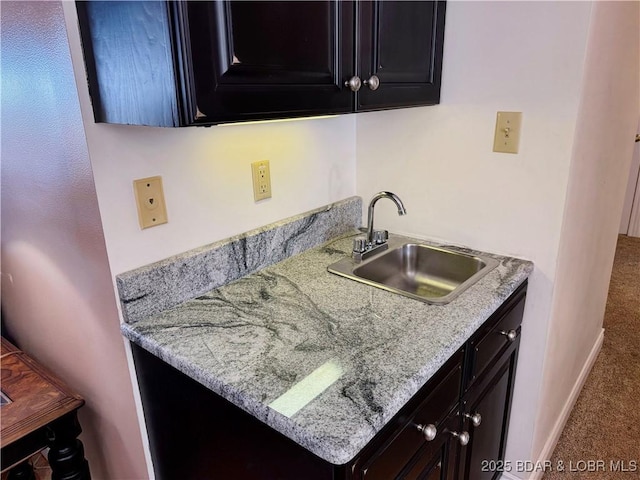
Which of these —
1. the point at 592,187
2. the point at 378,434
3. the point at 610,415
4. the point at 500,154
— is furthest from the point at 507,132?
the point at 610,415

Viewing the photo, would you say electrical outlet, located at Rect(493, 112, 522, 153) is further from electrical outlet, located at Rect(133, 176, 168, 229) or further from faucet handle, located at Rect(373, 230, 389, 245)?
electrical outlet, located at Rect(133, 176, 168, 229)

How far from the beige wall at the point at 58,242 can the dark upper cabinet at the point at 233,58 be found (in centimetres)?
14

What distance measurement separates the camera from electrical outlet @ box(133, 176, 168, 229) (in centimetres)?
104

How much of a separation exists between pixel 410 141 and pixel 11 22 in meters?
1.14

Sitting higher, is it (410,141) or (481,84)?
(481,84)

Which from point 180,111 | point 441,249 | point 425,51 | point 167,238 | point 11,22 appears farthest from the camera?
point 441,249

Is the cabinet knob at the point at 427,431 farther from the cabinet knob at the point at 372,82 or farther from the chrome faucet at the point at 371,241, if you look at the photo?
the cabinet knob at the point at 372,82

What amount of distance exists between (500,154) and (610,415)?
1.42 meters

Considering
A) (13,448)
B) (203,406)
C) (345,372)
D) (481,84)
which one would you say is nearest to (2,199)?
(13,448)

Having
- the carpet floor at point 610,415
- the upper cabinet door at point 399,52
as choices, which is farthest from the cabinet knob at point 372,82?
the carpet floor at point 610,415

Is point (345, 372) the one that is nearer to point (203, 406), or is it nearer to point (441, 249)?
point (203, 406)

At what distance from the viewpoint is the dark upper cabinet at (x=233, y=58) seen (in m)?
0.71

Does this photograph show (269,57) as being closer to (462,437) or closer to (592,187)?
(462,437)

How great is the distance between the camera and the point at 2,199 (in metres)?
1.32
